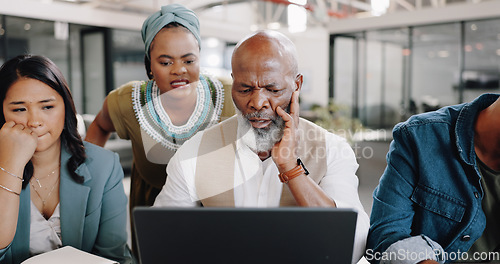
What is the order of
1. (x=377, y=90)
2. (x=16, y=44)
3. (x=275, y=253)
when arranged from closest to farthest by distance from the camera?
(x=275, y=253), (x=16, y=44), (x=377, y=90)

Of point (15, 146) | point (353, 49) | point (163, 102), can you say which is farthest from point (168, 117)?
point (353, 49)

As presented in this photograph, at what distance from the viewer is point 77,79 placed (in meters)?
9.52

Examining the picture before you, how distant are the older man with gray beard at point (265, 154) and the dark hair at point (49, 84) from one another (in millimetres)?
370

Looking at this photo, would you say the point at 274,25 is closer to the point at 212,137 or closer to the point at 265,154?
the point at 212,137

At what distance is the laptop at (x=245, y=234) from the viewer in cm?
84

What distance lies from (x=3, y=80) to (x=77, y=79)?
870cm

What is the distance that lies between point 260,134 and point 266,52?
29 centimetres

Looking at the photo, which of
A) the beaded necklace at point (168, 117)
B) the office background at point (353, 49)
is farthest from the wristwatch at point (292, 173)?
the office background at point (353, 49)

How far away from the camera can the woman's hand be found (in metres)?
1.37

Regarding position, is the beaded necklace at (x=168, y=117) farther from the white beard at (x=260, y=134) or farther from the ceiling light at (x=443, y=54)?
the ceiling light at (x=443, y=54)

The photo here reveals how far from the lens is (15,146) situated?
1.39m

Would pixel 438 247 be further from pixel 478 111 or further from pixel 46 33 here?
pixel 46 33

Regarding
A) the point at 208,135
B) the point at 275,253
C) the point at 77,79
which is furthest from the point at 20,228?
the point at 77,79

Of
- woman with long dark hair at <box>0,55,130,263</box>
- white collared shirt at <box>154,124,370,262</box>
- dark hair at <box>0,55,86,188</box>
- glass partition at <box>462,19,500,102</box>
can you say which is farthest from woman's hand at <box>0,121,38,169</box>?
glass partition at <box>462,19,500,102</box>
